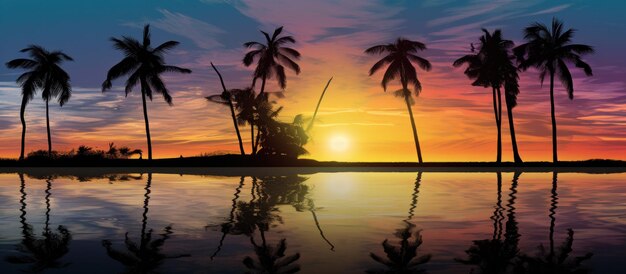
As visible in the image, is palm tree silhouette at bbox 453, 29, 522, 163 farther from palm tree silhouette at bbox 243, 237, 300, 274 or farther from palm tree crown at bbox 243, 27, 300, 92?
palm tree silhouette at bbox 243, 237, 300, 274

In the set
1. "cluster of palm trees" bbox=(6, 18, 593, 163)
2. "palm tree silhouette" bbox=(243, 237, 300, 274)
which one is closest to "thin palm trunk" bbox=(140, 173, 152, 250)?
"palm tree silhouette" bbox=(243, 237, 300, 274)

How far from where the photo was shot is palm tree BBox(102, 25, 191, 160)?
51.5 metres

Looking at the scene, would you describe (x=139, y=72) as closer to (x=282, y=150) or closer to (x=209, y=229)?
(x=282, y=150)

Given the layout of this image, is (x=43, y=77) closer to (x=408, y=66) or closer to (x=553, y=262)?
(x=408, y=66)

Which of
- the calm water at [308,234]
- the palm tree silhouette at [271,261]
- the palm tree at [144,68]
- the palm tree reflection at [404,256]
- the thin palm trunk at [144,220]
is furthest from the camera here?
the palm tree at [144,68]

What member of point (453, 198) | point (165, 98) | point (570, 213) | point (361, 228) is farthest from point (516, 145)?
point (361, 228)

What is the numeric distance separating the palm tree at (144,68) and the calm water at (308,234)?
3318cm

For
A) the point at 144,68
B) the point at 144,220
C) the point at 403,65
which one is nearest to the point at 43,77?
the point at 144,68

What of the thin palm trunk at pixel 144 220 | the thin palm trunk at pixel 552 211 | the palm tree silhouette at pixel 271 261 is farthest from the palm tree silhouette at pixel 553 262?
the thin palm trunk at pixel 144 220

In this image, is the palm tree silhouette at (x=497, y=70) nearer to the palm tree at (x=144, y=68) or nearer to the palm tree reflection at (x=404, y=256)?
the palm tree at (x=144, y=68)

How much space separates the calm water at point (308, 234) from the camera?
8.35m

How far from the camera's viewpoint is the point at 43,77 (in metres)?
57.5

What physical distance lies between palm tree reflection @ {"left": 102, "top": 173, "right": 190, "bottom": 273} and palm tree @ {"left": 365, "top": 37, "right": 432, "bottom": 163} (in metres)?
42.5

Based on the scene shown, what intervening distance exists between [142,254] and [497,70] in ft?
154
